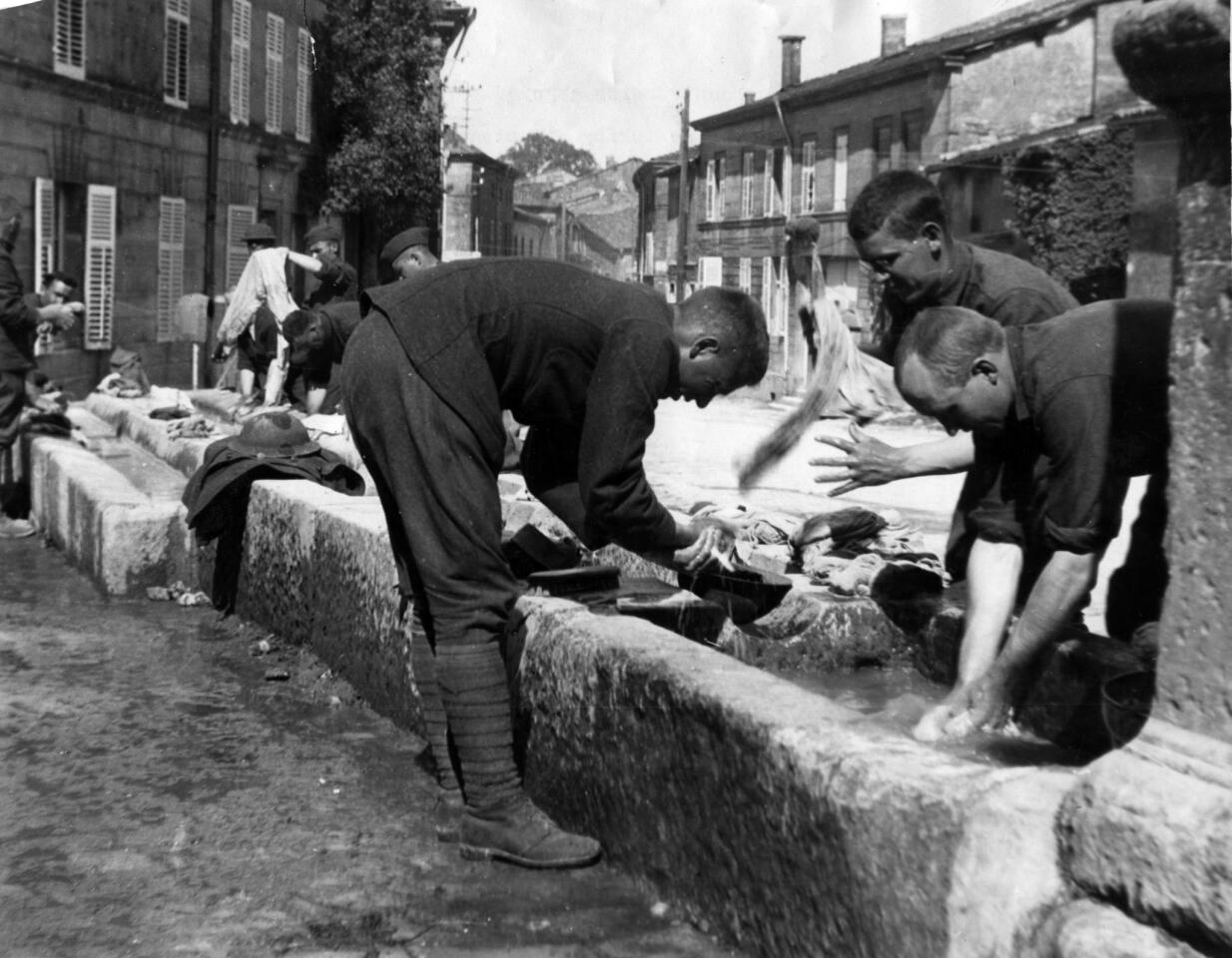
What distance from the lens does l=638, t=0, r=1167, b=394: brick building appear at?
25828 millimetres

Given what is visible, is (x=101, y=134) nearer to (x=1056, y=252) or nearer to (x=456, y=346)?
(x=1056, y=252)

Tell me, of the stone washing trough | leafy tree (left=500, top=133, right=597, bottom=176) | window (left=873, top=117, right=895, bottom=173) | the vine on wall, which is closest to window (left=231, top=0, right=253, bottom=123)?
the vine on wall

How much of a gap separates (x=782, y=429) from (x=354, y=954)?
3.06 m

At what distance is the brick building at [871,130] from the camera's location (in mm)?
25828

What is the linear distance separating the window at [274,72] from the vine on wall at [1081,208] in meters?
11.6

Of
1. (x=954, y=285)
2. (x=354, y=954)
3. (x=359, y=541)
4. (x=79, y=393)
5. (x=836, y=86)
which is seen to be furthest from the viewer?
(x=836, y=86)

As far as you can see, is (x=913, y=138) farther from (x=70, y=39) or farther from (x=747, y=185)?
(x=70, y=39)

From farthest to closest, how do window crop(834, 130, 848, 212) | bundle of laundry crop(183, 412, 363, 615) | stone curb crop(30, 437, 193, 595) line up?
window crop(834, 130, 848, 212) → stone curb crop(30, 437, 193, 595) → bundle of laundry crop(183, 412, 363, 615)

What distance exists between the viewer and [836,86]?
32500 mm

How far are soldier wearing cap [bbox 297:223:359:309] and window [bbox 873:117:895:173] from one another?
21.5m

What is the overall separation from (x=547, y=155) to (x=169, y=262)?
6466cm

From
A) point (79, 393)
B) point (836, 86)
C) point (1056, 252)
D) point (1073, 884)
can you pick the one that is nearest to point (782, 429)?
point (1073, 884)

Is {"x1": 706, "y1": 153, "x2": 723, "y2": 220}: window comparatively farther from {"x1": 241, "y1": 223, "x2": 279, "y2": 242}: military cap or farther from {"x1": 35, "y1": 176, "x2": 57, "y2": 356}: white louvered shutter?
{"x1": 241, "y1": 223, "x2": 279, "y2": 242}: military cap

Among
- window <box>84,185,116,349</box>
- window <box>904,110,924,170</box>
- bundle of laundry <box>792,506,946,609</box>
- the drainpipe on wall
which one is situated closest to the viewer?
bundle of laundry <box>792,506,946,609</box>
